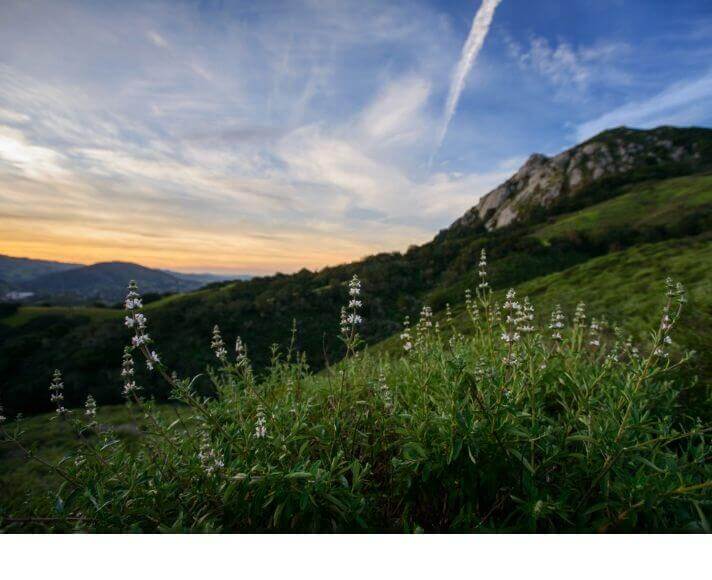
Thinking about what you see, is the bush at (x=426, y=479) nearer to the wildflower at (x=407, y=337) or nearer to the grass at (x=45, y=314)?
the wildflower at (x=407, y=337)

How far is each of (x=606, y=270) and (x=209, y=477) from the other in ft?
70.1

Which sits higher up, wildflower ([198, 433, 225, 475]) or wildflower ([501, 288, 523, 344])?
wildflower ([501, 288, 523, 344])

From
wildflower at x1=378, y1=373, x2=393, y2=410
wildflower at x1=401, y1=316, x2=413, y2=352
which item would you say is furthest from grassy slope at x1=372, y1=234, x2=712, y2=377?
wildflower at x1=378, y1=373, x2=393, y2=410

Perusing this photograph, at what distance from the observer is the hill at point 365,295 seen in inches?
914

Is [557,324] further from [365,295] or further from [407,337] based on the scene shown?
[365,295]

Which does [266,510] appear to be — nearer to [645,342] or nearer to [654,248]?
[645,342]

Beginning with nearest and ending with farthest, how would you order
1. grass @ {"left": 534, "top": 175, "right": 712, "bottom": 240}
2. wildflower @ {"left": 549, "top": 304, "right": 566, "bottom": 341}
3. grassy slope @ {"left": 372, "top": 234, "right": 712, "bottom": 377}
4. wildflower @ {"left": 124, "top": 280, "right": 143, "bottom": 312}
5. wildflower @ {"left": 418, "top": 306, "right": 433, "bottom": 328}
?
1. wildflower @ {"left": 124, "top": 280, "right": 143, "bottom": 312}
2. wildflower @ {"left": 549, "top": 304, "right": 566, "bottom": 341}
3. wildflower @ {"left": 418, "top": 306, "right": 433, "bottom": 328}
4. grassy slope @ {"left": 372, "top": 234, "right": 712, "bottom": 377}
5. grass @ {"left": 534, "top": 175, "right": 712, "bottom": 240}

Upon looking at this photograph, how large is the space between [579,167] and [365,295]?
8923cm

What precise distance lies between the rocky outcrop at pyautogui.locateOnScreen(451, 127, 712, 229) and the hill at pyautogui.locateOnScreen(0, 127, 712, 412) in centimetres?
3095

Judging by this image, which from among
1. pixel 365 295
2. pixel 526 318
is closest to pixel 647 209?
pixel 365 295

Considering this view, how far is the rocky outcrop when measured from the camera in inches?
3249

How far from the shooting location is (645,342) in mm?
7660

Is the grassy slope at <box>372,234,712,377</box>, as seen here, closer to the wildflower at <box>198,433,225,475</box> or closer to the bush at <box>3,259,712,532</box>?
the bush at <box>3,259,712,532</box>
